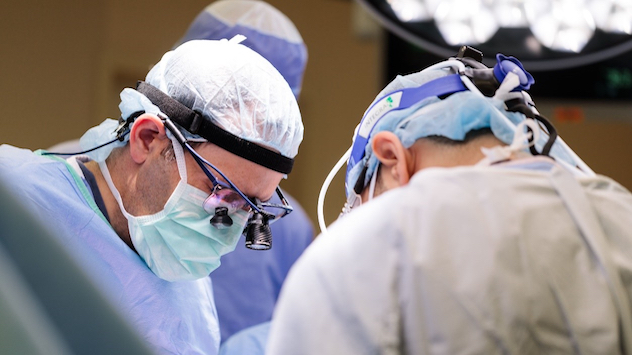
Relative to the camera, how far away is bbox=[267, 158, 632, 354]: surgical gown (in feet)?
3.11

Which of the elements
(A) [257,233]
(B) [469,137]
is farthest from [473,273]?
(A) [257,233]

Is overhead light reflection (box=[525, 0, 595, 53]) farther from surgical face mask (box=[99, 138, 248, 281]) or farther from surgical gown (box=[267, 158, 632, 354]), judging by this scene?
Answer: surgical gown (box=[267, 158, 632, 354])

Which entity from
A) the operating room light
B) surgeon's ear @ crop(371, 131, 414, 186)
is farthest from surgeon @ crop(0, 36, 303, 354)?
the operating room light

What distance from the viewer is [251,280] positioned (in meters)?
2.70

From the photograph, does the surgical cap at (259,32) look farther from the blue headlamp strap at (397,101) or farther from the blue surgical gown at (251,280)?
the blue headlamp strap at (397,101)

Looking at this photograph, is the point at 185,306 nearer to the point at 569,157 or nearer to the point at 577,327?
the point at 569,157

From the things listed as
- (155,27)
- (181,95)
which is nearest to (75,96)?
(155,27)

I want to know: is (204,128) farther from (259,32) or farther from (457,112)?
(259,32)

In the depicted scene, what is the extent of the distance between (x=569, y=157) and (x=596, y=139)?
371cm

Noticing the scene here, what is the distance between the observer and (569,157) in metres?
1.45

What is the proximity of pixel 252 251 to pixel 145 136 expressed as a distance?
928mm

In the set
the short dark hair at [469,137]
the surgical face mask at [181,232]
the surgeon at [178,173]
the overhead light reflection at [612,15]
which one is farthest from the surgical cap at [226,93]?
the overhead light reflection at [612,15]

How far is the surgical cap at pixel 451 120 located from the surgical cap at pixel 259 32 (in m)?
1.40

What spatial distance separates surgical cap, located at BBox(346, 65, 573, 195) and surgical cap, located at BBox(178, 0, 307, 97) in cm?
140
